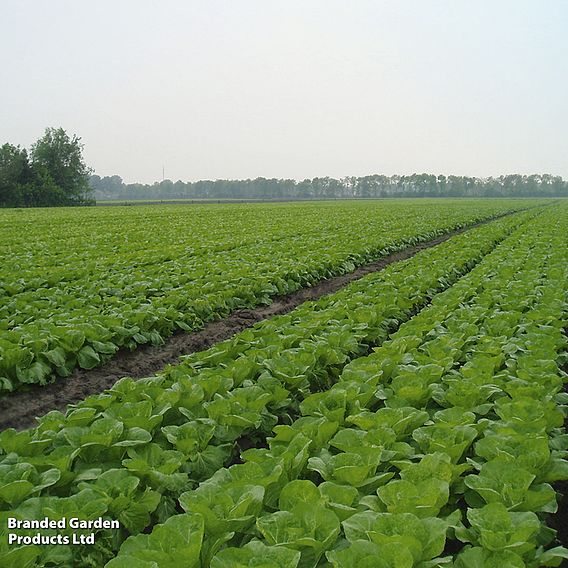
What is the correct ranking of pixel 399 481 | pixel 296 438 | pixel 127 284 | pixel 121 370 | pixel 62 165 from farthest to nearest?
pixel 62 165 < pixel 127 284 < pixel 121 370 < pixel 296 438 < pixel 399 481

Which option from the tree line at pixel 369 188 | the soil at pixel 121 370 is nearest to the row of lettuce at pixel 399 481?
the soil at pixel 121 370

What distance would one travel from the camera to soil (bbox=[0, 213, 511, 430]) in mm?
5699

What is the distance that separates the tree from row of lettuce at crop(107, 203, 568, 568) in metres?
69.5

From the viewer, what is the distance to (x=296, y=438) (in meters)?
3.27

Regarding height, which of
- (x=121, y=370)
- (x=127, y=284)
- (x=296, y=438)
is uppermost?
(x=127, y=284)

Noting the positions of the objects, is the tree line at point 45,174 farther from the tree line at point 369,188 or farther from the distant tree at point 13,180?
the tree line at point 369,188

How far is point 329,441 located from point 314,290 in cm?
870

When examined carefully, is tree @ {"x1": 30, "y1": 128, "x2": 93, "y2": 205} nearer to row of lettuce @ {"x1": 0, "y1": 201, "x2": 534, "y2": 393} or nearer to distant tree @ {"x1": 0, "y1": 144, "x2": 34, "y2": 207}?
distant tree @ {"x1": 0, "y1": 144, "x2": 34, "y2": 207}

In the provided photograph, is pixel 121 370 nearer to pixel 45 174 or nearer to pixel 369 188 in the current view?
pixel 45 174

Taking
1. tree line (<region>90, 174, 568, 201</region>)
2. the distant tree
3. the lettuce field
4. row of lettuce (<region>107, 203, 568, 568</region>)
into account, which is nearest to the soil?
the lettuce field

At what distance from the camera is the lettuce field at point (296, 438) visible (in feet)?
7.83

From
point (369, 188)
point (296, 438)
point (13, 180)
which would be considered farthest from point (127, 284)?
point (369, 188)

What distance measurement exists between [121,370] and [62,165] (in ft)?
239

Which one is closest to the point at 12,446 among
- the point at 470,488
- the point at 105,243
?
the point at 470,488
